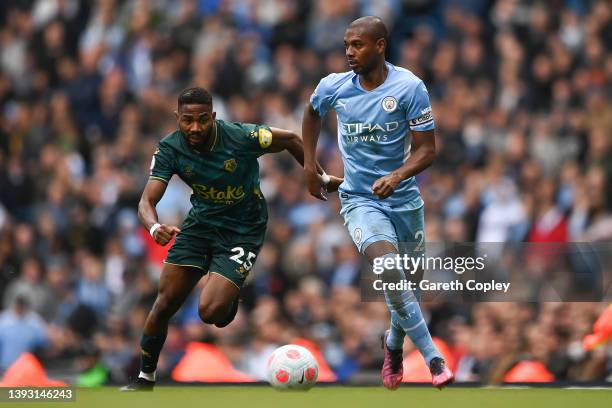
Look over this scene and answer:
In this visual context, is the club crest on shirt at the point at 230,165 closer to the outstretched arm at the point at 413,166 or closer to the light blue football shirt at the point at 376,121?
the light blue football shirt at the point at 376,121

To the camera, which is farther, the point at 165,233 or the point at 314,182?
the point at 314,182

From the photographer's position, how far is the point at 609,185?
15.9 metres

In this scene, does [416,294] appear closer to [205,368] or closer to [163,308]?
[163,308]

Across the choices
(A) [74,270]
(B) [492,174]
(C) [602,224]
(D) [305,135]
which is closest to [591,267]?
(C) [602,224]

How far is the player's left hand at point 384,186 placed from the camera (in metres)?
10.5

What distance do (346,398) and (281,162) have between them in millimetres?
6580

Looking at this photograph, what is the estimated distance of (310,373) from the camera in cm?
1164

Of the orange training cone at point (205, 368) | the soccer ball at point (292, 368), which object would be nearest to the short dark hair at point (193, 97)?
the soccer ball at point (292, 368)

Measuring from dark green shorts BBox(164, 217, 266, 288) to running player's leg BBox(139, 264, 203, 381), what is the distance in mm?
71

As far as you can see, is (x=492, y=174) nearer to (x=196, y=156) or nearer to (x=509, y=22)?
(x=509, y=22)

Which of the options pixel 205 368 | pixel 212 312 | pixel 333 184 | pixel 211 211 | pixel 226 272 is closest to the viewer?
pixel 212 312

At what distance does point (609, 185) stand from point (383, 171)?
5458 millimetres

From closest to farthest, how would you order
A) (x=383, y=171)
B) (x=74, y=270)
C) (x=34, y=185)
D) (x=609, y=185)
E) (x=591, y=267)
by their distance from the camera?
(x=383, y=171) → (x=591, y=267) → (x=609, y=185) → (x=74, y=270) → (x=34, y=185)

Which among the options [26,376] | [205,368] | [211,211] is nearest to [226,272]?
[211,211]
